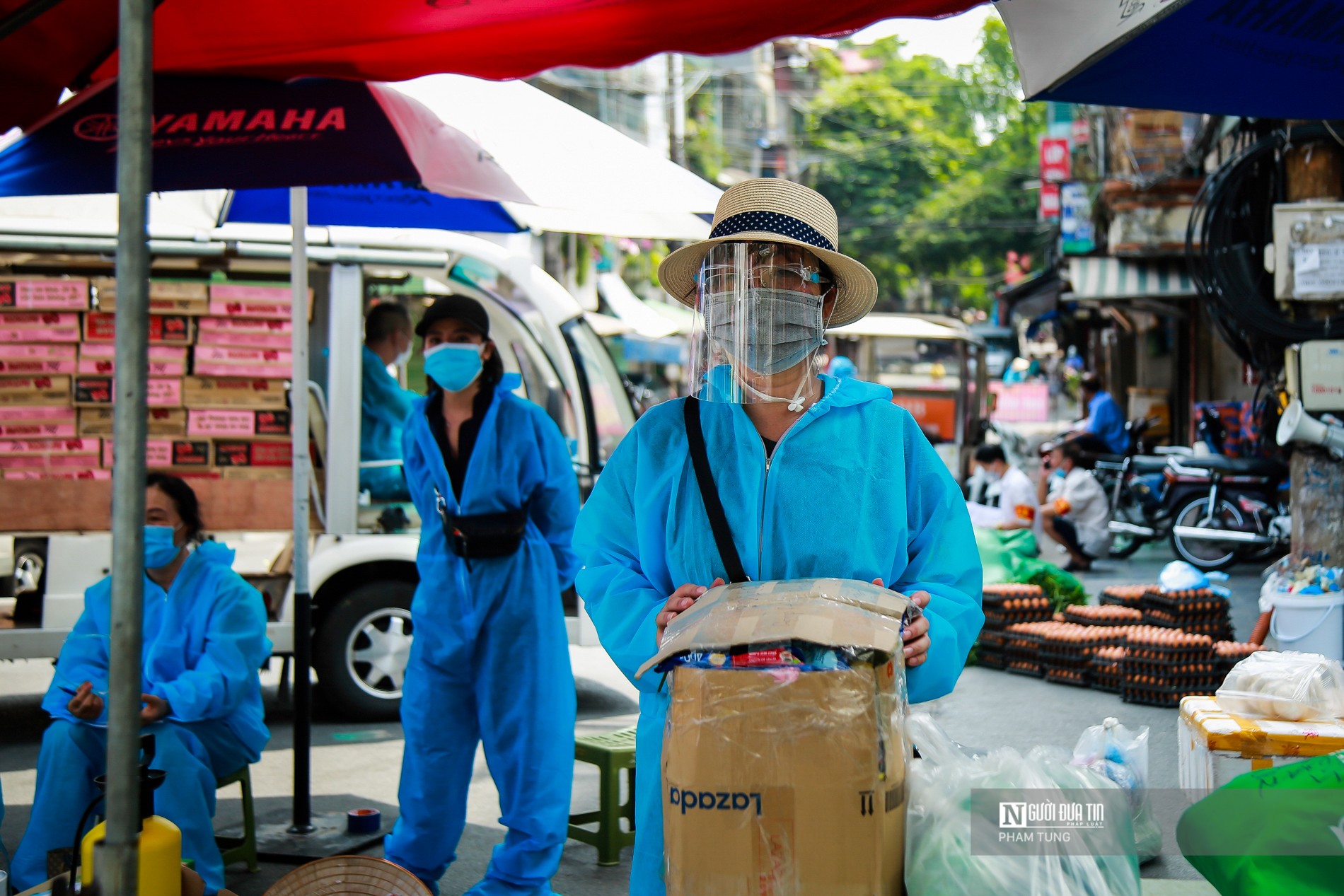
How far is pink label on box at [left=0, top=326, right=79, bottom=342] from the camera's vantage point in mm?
6367

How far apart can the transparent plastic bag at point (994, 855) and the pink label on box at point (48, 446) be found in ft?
A: 18.4

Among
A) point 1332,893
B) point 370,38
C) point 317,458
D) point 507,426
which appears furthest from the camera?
point 317,458

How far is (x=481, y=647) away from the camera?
4.29m

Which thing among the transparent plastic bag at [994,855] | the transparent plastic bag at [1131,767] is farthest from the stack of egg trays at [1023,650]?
the transparent plastic bag at [994,855]

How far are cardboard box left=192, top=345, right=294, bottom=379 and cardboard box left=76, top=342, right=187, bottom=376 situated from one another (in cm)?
7

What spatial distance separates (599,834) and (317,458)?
3.17m

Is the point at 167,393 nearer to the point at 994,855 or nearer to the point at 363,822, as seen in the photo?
the point at 363,822

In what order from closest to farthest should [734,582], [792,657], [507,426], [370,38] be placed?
1. [792,657]
2. [734,582]
3. [370,38]
4. [507,426]

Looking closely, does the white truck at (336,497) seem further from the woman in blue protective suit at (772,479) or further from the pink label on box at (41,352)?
the woman in blue protective suit at (772,479)

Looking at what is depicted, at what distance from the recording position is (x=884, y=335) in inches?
793

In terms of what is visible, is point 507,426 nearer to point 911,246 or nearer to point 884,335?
point 884,335

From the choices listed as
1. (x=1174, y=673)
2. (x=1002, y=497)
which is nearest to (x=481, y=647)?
(x=1174, y=673)

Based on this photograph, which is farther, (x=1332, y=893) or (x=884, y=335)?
(x=884, y=335)

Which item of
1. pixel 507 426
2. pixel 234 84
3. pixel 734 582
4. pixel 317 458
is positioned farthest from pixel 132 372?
pixel 317 458
